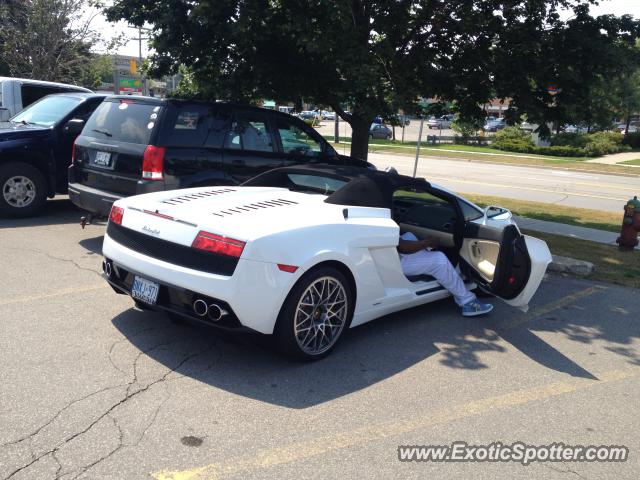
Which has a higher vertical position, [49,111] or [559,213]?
[49,111]

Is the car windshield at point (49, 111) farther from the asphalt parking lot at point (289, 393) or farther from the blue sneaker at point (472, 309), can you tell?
the blue sneaker at point (472, 309)

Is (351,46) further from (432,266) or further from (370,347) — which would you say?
(370,347)

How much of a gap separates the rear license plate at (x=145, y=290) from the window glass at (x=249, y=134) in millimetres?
3246

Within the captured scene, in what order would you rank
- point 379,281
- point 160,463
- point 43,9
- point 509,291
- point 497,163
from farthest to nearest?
point 497,163 < point 43,9 < point 509,291 < point 379,281 < point 160,463

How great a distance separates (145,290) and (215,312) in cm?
64

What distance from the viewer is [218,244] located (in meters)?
4.05

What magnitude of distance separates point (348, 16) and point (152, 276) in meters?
5.08

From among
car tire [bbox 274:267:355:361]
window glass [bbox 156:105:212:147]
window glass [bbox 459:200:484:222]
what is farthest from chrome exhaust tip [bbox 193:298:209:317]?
window glass [bbox 156:105:212:147]

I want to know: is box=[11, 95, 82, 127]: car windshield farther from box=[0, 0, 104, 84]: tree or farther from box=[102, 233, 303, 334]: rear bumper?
box=[0, 0, 104, 84]: tree

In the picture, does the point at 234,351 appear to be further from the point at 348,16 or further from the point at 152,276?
the point at 348,16

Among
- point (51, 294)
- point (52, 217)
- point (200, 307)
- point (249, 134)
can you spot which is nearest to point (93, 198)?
point (51, 294)

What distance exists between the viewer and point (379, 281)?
4906mm

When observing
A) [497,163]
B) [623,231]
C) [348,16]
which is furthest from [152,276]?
[497,163]

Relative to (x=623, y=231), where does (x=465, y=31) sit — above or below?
above
